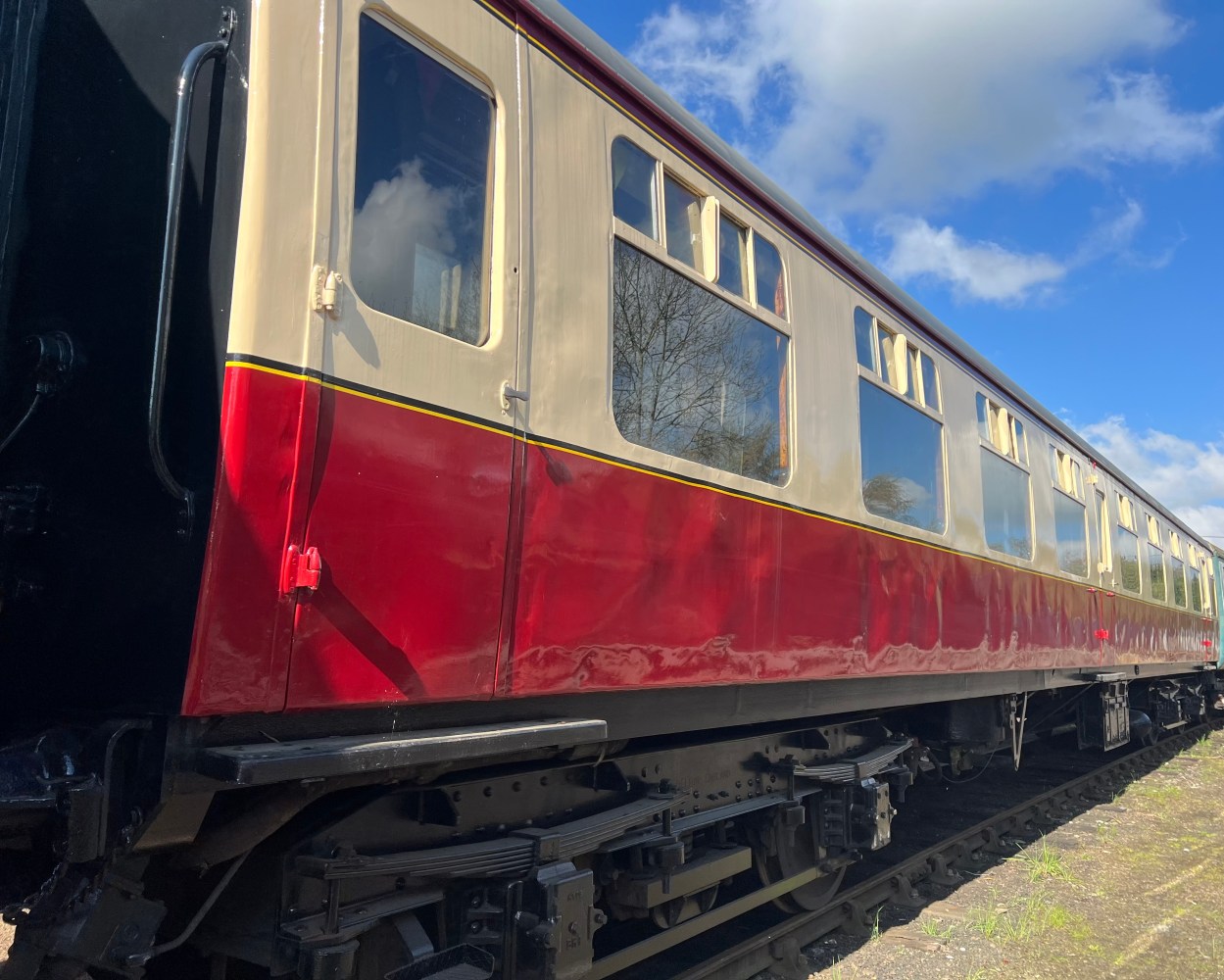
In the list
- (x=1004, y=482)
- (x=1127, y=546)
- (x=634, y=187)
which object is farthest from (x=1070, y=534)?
(x=634, y=187)

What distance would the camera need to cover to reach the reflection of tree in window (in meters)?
3.21

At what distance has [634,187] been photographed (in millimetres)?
3326

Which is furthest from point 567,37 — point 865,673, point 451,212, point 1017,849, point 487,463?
point 1017,849

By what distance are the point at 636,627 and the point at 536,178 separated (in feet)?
4.75

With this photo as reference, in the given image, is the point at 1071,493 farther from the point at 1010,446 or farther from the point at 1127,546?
the point at 1127,546

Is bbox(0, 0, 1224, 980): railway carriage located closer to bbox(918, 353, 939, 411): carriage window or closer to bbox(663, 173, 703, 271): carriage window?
bbox(663, 173, 703, 271): carriage window

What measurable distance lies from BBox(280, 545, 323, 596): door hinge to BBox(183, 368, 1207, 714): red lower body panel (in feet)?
0.08

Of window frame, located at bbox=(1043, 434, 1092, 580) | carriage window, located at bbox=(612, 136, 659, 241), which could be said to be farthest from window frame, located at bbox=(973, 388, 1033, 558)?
carriage window, located at bbox=(612, 136, 659, 241)

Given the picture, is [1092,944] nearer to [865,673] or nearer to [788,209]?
[865,673]

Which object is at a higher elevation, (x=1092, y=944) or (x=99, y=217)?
(x=99, y=217)

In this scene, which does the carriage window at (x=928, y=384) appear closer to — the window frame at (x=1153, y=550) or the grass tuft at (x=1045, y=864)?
the grass tuft at (x=1045, y=864)

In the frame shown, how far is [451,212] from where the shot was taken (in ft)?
8.55

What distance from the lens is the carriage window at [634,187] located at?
10.6 feet

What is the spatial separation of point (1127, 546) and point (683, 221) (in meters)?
9.21
